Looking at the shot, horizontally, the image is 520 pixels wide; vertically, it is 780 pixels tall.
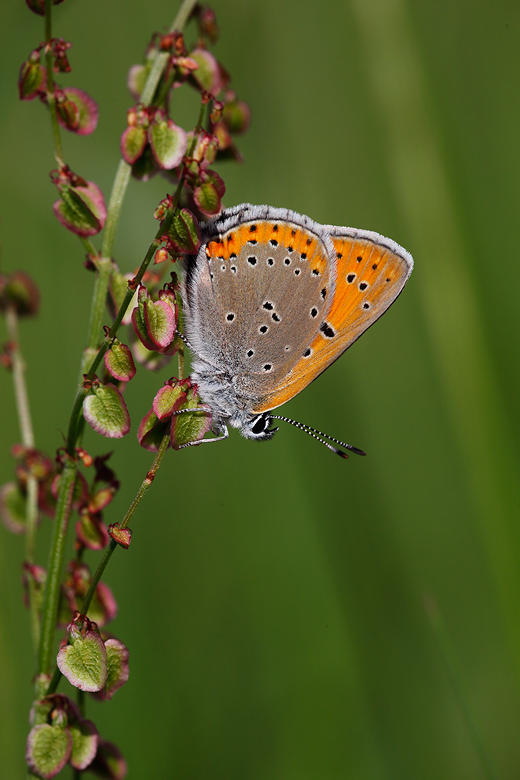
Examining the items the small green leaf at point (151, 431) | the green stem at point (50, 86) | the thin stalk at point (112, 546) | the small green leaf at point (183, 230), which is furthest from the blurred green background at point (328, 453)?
the small green leaf at point (183, 230)

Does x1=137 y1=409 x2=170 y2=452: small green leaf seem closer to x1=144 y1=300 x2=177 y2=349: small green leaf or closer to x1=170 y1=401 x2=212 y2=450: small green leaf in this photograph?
x1=170 y1=401 x2=212 y2=450: small green leaf

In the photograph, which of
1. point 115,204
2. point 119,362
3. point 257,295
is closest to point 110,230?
point 115,204

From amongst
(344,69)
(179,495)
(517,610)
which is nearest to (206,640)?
(179,495)

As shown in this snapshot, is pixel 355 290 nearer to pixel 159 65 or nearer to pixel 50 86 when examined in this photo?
pixel 159 65

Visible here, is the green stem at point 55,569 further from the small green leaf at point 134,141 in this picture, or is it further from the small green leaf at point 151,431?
the small green leaf at point 134,141

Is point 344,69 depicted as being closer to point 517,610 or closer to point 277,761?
point 517,610

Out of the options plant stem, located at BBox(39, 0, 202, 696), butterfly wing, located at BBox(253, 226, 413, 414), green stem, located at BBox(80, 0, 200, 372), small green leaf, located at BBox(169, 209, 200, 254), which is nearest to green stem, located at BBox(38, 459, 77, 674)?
plant stem, located at BBox(39, 0, 202, 696)

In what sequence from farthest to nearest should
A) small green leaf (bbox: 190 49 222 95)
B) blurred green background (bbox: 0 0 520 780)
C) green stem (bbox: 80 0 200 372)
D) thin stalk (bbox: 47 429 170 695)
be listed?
1. blurred green background (bbox: 0 0 520 780)
2. small green leaf (bbox: 190 49 222 95)
3. green stem (bbox: 80 0 200 372)
4. thin stalk (bbox: 47 429 170 695)
